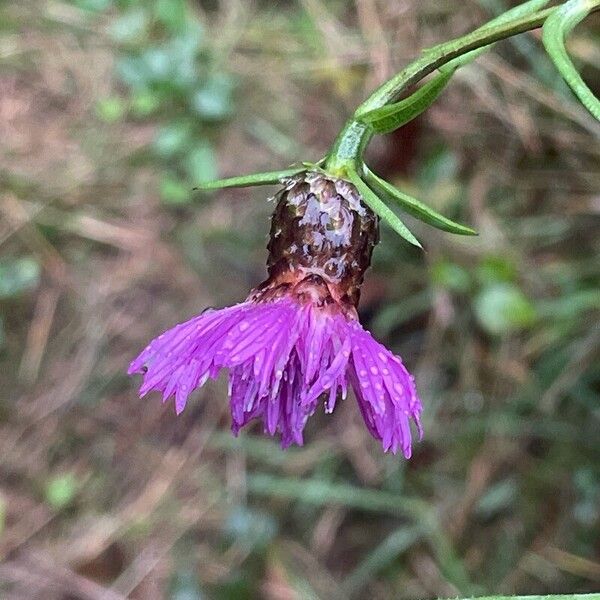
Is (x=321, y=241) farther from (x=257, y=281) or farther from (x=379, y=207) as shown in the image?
(x=257, y=281)

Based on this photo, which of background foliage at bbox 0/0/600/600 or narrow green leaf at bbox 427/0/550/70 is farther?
background foliage at bbox 0/0/600/600

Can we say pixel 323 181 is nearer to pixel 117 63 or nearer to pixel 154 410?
pixel 117 63

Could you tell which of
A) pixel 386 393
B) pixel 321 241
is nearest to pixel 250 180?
pixel 321 241

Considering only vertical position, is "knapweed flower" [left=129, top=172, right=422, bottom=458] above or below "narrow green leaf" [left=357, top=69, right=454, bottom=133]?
below

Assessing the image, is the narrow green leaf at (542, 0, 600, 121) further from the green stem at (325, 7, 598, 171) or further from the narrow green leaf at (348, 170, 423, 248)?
the narrow green leaf at (348, 170, 423, 248)

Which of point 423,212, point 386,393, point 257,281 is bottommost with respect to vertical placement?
point 386,393

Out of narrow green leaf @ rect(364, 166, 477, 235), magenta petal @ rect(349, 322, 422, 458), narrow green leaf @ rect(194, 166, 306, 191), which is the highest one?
narrow green leaf @ rect(194, 166, 306, 191)

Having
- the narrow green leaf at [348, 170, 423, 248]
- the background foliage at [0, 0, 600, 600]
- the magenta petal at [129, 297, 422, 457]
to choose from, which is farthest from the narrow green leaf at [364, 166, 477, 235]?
the background foliage at [0, 0, 600, 600]
